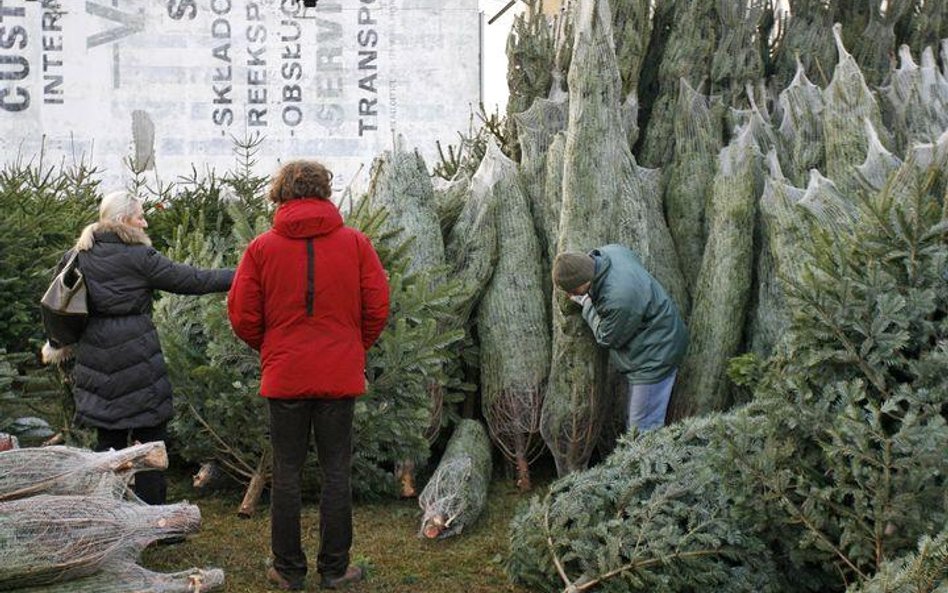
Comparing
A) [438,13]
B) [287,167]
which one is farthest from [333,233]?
[438,13]

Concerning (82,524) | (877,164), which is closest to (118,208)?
(82,524)

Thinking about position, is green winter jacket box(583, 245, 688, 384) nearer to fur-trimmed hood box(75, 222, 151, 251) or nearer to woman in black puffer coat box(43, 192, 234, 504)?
woman in black puffer coat box(43, 192, 234, 504)

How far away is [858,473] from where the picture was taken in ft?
14.0

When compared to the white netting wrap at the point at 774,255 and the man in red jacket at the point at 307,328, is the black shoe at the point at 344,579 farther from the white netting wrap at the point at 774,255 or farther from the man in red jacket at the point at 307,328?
the white netting wrap at the point at 774,255

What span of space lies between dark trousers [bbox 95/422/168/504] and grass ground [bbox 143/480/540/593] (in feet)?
0.90

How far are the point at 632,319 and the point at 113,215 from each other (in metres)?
2.97

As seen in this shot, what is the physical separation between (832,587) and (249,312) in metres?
2.70

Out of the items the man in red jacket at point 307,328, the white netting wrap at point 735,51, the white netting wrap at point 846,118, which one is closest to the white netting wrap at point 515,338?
the white netting wrap at point 735,51

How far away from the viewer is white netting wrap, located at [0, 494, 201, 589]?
4.66 meters

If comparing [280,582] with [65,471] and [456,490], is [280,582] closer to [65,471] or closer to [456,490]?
[65,471]

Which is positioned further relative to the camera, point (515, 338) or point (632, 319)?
point (515, 338)

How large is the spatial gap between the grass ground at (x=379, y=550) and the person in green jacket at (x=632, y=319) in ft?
3.53

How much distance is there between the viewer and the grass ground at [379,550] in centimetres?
582

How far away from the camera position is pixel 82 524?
4.82m
